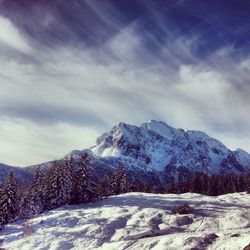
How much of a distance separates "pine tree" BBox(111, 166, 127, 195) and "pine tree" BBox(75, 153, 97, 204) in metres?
16.9

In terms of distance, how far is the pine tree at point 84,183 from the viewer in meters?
72.4

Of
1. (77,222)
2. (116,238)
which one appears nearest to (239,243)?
(116,238)

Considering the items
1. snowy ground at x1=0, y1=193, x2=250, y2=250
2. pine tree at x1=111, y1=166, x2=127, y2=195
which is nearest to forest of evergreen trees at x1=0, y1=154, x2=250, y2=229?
snowy ground at x1=0, y1=193, x2=250, y2=250

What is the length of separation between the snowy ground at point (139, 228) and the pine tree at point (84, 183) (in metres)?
9.81

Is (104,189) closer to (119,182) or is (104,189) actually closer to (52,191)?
(119,182)

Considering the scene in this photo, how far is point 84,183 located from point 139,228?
27.7 m

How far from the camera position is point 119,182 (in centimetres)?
9325

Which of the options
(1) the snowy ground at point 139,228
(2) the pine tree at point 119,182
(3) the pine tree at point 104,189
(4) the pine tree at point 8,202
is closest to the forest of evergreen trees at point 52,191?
(4) the pine tree at point 8,202

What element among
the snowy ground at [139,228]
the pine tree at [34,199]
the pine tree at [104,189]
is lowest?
the snowy ground at [139,228]

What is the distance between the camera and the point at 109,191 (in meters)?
92.2

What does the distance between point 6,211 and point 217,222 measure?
3866 centimetres

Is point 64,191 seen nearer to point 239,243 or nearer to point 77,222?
point 77,222

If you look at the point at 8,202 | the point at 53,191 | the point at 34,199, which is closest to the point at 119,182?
the point at 53,191

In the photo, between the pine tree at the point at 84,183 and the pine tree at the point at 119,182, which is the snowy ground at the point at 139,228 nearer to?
the pine tree at the point at 84,183
